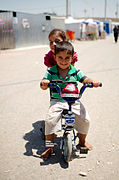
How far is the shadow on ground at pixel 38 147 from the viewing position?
300 centimetres

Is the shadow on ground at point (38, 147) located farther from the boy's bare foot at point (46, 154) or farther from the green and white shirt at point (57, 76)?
the green and white shirt at point (57, 76)

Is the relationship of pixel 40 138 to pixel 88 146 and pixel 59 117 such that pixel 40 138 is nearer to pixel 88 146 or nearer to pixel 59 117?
pixel 88 146

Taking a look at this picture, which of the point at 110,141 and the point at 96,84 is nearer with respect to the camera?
the point at 96,84

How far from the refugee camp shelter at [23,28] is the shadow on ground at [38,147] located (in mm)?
16090

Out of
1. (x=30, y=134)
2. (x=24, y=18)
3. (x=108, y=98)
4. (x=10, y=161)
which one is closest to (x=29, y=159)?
Result: (x=10, y=161)

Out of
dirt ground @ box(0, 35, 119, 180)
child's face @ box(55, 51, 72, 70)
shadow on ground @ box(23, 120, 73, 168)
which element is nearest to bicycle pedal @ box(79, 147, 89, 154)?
dirt ground @ box(0, 35, 119, 180)

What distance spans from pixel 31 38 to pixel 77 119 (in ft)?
68.1

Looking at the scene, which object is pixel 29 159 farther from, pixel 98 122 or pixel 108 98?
pixel 108 98

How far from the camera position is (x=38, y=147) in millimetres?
3369

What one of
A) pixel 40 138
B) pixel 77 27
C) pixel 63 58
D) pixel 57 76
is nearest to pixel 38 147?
pixel 40 138

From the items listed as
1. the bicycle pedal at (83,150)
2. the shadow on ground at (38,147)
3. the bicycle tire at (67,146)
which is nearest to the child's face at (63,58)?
the bicycle tire at (67,146)

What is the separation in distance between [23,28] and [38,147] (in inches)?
755

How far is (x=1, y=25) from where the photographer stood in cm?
1830

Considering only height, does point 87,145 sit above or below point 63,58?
below
